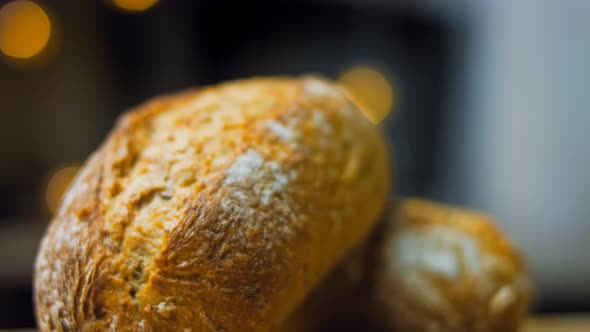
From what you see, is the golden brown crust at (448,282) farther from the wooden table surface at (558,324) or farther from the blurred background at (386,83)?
the blurred background at (386,83)

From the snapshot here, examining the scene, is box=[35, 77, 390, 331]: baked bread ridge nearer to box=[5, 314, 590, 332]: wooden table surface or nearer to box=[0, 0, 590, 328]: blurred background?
box=[5, 314, 590, 332]: wooden table surface

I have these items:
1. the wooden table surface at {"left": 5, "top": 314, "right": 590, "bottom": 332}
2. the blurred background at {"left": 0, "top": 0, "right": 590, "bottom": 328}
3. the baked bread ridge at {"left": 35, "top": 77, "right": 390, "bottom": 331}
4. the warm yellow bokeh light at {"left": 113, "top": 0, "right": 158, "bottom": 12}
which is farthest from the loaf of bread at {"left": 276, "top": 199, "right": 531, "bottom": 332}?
the warm yellow bokeh light at {"left": 113, "top": 0, "right": 158, "bottom": 12}

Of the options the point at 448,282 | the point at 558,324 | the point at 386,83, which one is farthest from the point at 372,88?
the point at 448,282

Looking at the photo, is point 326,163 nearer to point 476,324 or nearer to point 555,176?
point 476,324

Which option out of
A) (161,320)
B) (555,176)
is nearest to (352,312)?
(161,320)

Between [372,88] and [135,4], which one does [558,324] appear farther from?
[135,4]
